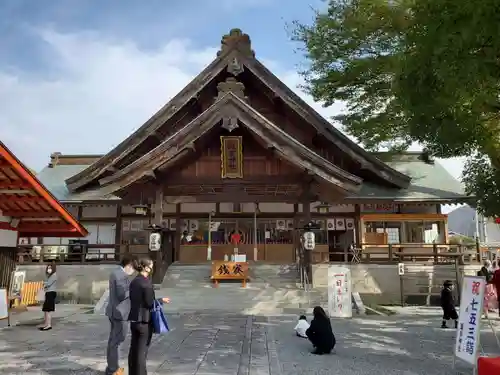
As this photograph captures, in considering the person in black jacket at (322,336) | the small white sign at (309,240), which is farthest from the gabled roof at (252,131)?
the person in black jacket at (322,336)

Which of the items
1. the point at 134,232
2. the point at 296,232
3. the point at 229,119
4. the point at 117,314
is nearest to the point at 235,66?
the point at 229,119

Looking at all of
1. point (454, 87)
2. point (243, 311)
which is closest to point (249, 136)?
point (243, 311)

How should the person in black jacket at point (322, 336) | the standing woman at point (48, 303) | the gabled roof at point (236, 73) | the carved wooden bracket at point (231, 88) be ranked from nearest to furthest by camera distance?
the person in black jacket at point (322, 336) < the standing woman at point (48, 303) < the carved wooden bracket at point (231, 88) < the gabled roof at point (236, 73)

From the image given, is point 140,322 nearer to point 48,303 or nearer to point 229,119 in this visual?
point 48,303

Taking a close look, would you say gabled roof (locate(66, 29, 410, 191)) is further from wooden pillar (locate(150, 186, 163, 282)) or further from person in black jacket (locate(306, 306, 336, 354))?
person in black jacket (locate(306, 306, 336, 354))

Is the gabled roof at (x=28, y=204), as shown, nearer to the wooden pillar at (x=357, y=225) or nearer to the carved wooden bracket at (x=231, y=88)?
the carved wooden bracket at (x=231, y=88)

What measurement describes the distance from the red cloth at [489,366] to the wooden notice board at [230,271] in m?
10.8

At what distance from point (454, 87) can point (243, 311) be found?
30.1ft

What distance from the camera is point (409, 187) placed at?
18391 millimetres

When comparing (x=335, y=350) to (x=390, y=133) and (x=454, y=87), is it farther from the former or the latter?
(x=390, y=133)

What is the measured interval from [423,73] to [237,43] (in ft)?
44.9

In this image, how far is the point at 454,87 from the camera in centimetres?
606

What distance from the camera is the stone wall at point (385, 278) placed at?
50.9 ft

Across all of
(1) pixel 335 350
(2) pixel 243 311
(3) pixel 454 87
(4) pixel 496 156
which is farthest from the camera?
→ (2) pixel 243 311
